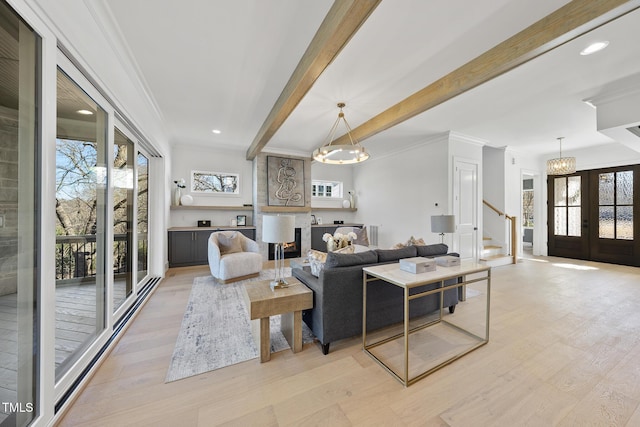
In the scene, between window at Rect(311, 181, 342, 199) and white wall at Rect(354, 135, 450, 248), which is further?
window at Rect(311, 181, 342, 199)

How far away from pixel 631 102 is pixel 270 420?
5246 mm

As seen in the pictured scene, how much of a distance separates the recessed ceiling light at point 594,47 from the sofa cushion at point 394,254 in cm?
250

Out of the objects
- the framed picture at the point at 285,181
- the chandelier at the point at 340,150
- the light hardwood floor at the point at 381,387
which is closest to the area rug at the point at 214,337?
the light hardwood floor at the point at 381,387

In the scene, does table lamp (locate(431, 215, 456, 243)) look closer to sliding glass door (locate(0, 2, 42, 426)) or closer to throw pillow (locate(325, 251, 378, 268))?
throw pillow (locate(325, 251, 378, 268))

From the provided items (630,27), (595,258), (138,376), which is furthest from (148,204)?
(595,258)

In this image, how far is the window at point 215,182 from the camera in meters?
5.57

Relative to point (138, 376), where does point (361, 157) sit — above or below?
above

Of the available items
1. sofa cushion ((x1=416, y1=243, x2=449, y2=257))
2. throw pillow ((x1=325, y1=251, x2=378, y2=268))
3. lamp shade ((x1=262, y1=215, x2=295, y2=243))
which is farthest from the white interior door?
lamp shade ((x1=262, y1=215, x2=295, y2=243))

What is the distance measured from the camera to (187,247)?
493 centimetres

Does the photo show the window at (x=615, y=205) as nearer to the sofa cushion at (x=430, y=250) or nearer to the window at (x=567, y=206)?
the window at (x=567, y=206)

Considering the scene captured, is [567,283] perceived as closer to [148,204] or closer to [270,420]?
[270,420]

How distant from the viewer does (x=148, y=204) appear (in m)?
3.85

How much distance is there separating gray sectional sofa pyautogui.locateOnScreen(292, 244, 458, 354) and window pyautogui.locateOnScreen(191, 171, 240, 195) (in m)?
4.24

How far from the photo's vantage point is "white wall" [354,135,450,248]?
4754 millimetres
